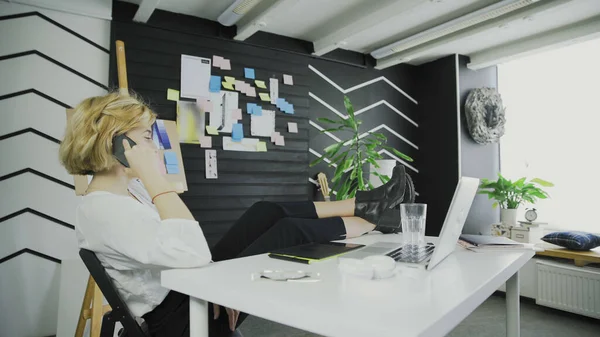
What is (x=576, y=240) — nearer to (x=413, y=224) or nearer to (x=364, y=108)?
(x=364, y=108)

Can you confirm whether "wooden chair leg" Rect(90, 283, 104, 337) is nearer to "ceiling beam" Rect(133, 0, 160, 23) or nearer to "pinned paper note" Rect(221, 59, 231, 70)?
"ceiling beam" Rect(133, 0, 160, 23)

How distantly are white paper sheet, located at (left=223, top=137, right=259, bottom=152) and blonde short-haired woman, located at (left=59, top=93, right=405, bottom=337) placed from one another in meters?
1.84

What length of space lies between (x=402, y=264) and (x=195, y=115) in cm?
240

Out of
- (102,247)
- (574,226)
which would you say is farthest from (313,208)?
(574,226)

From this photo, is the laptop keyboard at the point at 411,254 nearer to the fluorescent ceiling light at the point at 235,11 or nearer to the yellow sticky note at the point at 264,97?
the fluorescent ceiling light at the point at 235,11

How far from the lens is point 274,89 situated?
339 centimetres

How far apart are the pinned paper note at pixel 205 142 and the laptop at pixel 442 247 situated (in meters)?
2.10

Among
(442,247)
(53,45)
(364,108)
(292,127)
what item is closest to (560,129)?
(364,108)

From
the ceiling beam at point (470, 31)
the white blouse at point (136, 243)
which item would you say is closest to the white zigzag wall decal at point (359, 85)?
the ceiling beam at point (470, 31)

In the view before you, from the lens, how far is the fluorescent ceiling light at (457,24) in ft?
8.82

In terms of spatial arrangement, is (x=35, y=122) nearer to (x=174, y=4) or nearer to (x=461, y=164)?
(x=174, y=4)

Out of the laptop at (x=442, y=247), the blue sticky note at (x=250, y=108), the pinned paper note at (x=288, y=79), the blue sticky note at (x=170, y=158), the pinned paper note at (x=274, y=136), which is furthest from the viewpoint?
the pinned paper note at (x=288, y=79)

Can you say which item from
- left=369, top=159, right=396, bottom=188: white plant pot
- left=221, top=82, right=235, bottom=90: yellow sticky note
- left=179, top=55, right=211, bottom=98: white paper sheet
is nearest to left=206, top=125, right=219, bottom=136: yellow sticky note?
left=179, top=55, right=211, bottom=98: white paper sheet

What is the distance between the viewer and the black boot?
64.9 inches
